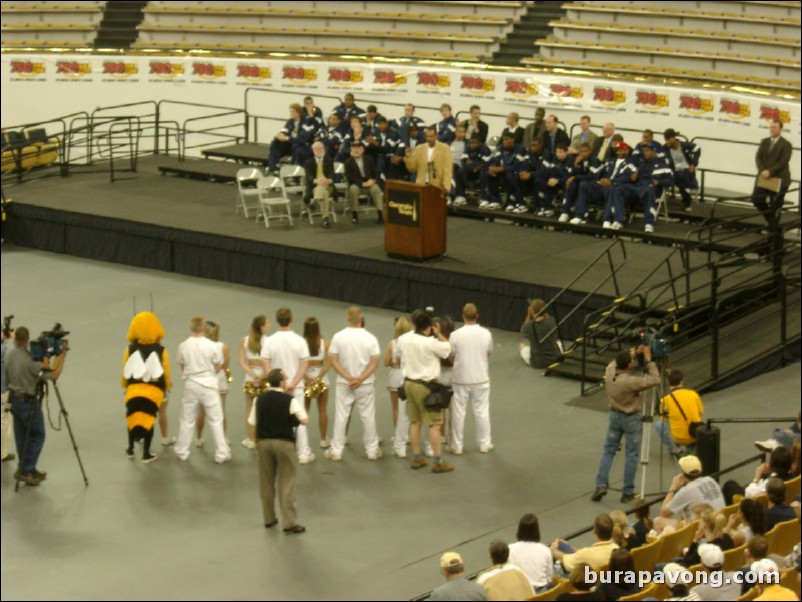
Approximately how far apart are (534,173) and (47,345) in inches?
371

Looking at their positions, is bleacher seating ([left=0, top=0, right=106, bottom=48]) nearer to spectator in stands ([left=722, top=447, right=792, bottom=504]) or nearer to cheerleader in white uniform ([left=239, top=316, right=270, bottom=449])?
cheerleader in white uniform ([left=239, top=316, right=270, bottom=449])

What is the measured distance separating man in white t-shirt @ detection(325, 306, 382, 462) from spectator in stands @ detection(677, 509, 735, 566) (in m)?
4.25

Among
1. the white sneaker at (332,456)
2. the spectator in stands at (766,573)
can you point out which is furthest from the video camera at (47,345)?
the spectator in stands at (766,573)

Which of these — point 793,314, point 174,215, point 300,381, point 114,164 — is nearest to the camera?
point 300,381

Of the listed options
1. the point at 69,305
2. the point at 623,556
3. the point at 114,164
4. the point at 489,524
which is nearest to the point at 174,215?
the point at 69,305

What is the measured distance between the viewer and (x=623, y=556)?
9.39 m

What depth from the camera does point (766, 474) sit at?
11.9 metres

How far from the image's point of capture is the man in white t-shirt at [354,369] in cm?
1377

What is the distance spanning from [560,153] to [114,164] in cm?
937

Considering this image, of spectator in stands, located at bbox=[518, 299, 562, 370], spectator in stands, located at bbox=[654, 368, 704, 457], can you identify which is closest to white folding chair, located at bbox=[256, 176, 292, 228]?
spectator in stands, located at bbox=[518, 299, 562, 370]

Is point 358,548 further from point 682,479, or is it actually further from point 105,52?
point 105,52

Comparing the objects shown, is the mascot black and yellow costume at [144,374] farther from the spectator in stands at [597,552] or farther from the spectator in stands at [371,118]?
the spectator in stands at [371,118]

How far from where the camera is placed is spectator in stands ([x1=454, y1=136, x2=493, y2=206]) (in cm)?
2159

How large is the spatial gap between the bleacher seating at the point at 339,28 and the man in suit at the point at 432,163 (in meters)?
7.68
